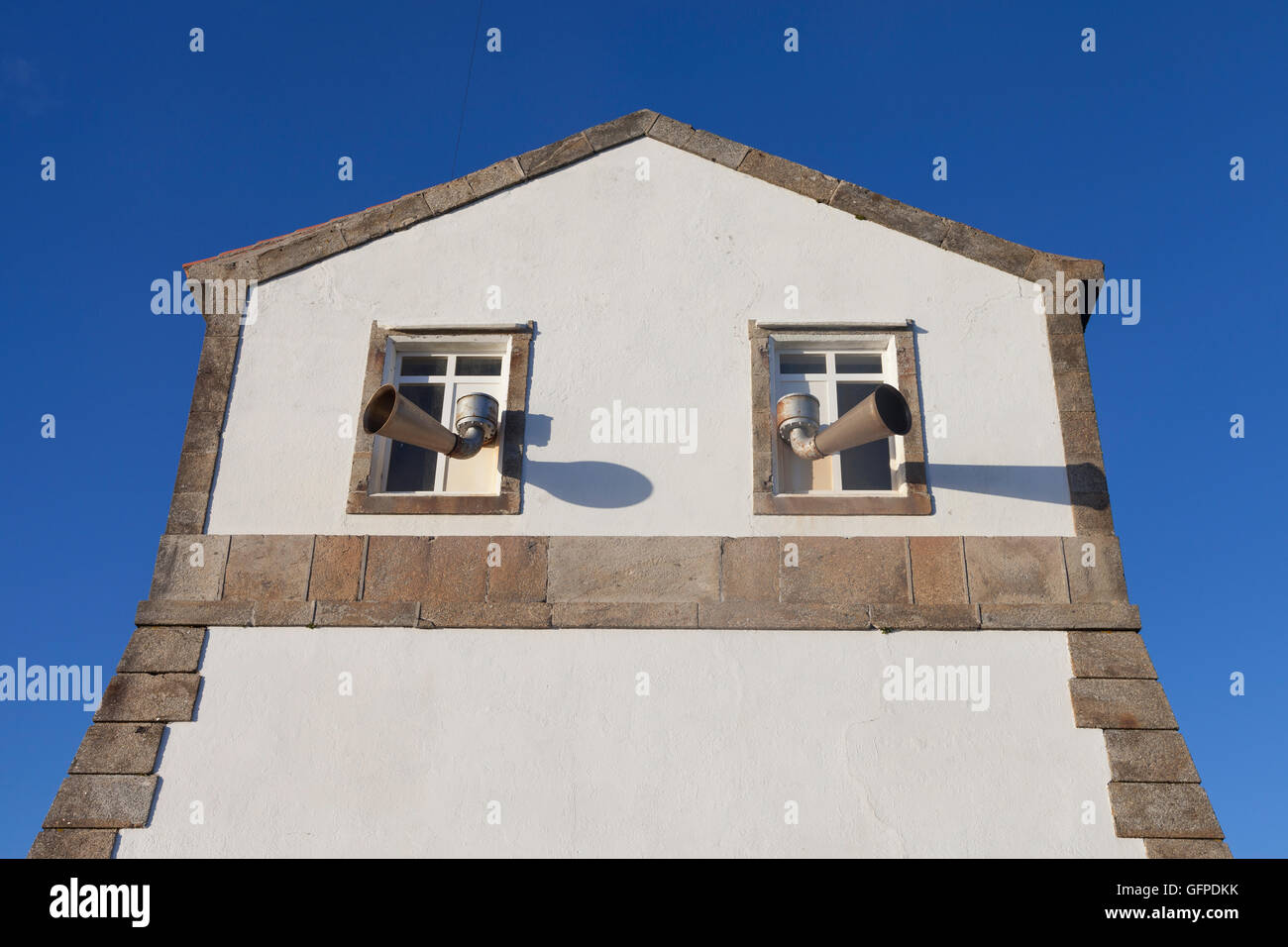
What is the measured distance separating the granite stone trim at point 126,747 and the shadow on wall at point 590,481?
2.77 metres

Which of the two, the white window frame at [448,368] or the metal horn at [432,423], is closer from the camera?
the metal horn at [432,423]

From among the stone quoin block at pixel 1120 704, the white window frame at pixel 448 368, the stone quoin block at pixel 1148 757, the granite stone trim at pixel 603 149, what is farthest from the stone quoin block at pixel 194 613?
the stone quoin block at pixel 1148 757

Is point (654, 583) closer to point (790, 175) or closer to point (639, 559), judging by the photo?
point (639, 559)

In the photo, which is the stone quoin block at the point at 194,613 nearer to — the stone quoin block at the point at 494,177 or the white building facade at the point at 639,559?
the white building facade at the point at 639,559

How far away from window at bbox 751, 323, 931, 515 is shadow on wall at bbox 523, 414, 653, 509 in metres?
0.96

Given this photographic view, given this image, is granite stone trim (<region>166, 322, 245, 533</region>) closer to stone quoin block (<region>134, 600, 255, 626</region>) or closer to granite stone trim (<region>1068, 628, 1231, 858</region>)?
stone quoin block (<region>134, 600, 255, 626</region>)

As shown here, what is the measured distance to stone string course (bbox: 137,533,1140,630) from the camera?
7.95 metres

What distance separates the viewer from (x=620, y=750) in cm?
756

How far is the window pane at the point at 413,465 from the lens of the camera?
29.4 feet

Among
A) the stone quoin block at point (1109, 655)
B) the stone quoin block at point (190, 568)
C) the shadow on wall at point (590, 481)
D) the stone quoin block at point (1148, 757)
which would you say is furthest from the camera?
the shadow on wall at point (590, 481)

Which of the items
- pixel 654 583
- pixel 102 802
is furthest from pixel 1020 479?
pixel 102 802

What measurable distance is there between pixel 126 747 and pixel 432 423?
3.11 m
